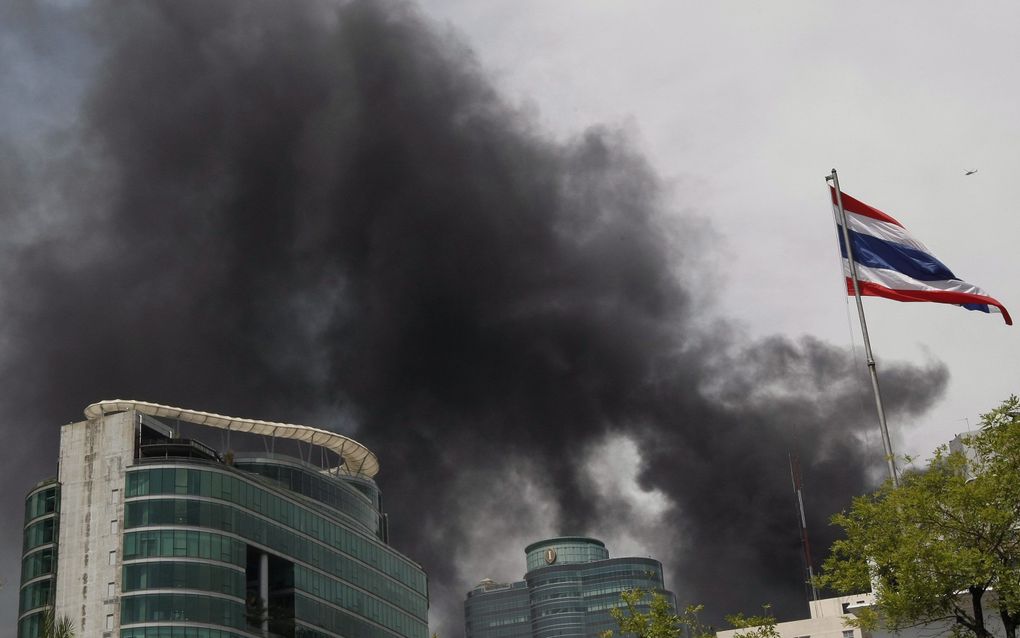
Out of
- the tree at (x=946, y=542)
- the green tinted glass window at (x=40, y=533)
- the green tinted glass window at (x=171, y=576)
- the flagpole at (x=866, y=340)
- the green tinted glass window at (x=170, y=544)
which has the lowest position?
the tree at (x=946, y=542)

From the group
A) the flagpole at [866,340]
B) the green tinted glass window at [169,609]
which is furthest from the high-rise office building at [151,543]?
the flagpole at [866,340]

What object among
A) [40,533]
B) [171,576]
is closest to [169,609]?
[171,576]

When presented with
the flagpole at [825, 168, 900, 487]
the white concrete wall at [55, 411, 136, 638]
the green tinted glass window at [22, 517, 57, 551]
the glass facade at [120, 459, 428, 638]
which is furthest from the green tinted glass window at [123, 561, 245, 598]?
the flagpole at [825, 168, 900, 487]

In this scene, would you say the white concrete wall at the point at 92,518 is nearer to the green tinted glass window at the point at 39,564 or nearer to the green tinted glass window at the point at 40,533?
the green tinted glass window at the point at 40,533

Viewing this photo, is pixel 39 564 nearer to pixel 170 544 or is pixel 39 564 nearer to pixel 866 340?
pixel 170 544

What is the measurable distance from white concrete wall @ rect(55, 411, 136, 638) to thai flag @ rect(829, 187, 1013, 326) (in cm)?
12857

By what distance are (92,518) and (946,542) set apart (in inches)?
5556

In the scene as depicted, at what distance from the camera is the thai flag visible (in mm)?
64188

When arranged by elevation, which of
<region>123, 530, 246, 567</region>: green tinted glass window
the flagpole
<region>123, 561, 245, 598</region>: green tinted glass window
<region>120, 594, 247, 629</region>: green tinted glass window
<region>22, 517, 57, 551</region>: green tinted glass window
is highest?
<region>22, 517, 57, 551</region>: green tinted glass window

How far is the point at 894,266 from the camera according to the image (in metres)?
65.8

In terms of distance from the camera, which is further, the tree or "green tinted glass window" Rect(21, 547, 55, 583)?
"green tinted glass window" Rect(21, 547, 55, 583)

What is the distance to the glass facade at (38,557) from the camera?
174500 mm

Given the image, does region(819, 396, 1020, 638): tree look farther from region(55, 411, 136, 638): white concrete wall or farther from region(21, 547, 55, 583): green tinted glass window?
region(21, 547, 55, 583): green tinted glass window

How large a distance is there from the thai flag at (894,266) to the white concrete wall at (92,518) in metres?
129
